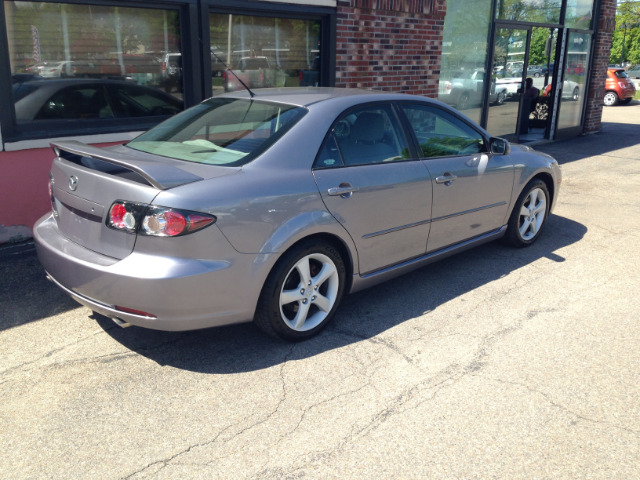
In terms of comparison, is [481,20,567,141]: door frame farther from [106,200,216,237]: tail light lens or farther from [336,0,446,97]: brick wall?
[106,200,216,237]: tail light lens

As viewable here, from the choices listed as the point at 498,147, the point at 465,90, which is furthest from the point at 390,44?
the point at 498,147

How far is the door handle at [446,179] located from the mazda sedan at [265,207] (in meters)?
0.02

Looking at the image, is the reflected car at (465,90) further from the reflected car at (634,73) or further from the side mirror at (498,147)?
the reflected car at (634,73)

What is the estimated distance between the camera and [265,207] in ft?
11.3

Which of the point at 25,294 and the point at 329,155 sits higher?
the point at 329,155

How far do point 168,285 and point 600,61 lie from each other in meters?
13.4

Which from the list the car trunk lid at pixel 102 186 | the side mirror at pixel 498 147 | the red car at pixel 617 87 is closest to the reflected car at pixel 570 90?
the side mirror at pixel 498 147

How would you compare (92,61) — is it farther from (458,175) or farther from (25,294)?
(458,175)

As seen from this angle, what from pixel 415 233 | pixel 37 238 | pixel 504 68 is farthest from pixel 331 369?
pixel 504 68

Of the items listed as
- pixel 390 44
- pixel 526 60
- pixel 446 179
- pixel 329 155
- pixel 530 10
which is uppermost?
pixel 530 10

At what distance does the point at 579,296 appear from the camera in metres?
4.68

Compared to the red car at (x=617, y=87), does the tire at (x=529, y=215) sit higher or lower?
lower

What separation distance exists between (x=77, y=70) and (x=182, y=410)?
4.33 m

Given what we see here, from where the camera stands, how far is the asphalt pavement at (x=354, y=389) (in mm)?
2766
